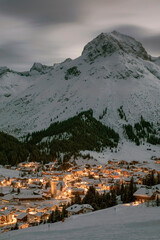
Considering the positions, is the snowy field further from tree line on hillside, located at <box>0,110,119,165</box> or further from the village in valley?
the village in valley

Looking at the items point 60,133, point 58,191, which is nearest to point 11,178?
point 58,191

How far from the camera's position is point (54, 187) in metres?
79.6

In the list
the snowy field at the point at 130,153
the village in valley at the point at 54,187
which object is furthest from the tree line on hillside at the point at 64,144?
the village in valley at the point at 54,187

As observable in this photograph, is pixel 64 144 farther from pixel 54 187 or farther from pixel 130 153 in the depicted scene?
pixel 54 187

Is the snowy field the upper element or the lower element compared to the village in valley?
upper

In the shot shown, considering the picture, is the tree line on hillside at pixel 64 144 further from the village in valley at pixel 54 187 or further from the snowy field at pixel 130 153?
the village in valley at pixel 54 187

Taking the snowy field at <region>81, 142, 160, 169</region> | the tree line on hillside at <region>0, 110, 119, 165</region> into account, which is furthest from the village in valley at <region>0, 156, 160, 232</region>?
the tree line on hillside at <region>0, 110, 119, 165</region>

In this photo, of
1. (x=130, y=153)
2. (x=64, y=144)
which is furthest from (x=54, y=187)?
(x=130, y=153)

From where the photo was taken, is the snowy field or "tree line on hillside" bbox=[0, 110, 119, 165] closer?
"tree line on hillside" bbox=[0, 110, 119, 165]

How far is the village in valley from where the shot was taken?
46969 millimetres

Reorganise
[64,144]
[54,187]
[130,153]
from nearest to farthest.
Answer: [54,187]
[64,144]
[130,153]

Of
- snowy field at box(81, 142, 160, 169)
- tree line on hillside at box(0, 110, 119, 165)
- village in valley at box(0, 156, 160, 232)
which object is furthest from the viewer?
snowy field at box(81, 142, 160, 169)

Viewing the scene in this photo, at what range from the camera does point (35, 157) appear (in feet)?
412

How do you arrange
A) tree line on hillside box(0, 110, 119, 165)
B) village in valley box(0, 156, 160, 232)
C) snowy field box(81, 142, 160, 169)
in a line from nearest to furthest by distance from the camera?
village in valley box(0, 156, 160, 232), tree line on hillside box(0, 110, 119, 165), snowy field box(81, 142, 160, 169)
